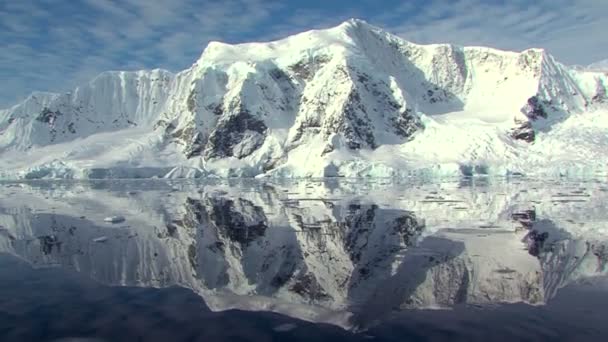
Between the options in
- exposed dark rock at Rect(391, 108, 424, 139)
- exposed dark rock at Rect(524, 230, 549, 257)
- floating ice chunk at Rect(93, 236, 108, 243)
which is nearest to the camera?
exposed dark rock at Rect(524, 230, 549, 257)

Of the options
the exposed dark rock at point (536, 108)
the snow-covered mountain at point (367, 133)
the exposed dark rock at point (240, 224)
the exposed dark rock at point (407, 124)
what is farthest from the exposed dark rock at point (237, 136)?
the exposed dark rock at point (240, 224)

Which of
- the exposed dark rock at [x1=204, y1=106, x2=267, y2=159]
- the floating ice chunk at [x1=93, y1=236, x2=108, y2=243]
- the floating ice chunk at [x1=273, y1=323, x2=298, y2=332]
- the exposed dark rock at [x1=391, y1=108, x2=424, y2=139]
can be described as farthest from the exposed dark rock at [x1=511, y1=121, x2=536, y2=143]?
the floating ice chunk at [x1=273, y1=323, x2=298, y2=332]

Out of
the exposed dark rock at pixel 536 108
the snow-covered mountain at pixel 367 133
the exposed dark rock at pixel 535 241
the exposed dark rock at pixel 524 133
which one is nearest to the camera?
the exposed dark rock at pixel 535 241

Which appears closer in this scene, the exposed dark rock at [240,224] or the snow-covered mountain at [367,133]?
the exposed dark rock at [240,224]

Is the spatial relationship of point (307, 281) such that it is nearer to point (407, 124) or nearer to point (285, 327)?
point (285, 327)

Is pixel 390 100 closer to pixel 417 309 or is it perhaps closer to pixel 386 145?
pixel 386 145

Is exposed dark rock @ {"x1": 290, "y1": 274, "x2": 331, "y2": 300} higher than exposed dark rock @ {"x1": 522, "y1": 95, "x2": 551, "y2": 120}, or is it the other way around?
exposed dark rock @ {"x1": 522, "y1": 95, "x2": 551, "y2": 120}

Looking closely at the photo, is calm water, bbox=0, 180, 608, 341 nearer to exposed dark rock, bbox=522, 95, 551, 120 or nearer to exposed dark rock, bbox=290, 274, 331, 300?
exposed dark rock, bbox=290, 274, 331, 300

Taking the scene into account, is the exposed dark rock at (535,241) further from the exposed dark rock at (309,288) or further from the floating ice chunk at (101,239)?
the floating ice chunk at (101,239)
